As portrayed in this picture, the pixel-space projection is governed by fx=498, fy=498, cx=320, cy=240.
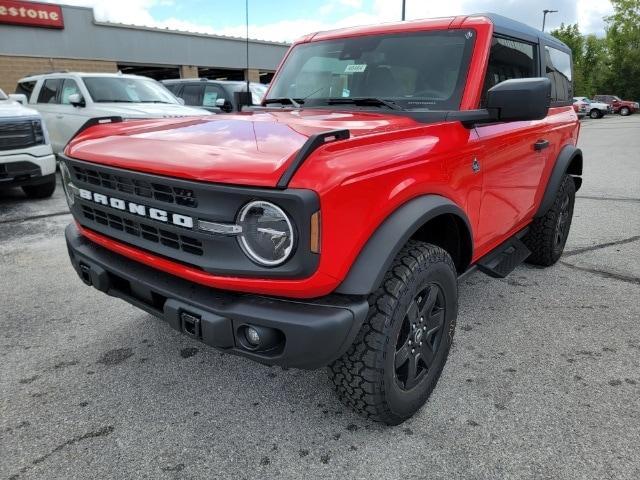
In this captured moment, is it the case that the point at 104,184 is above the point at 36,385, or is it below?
above

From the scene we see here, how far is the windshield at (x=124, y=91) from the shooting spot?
818cm

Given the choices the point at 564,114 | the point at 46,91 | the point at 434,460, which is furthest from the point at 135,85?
the point at 434,460

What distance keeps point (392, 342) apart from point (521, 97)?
1.30 meters

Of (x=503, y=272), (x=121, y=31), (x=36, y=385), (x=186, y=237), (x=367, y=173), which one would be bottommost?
(x=36, y=385)

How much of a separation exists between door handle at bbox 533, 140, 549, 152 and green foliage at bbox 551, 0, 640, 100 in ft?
186

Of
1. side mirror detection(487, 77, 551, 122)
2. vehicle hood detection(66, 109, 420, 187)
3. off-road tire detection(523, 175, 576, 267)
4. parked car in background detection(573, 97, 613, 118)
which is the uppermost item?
side mirror detection(487, 77, 551, 122)

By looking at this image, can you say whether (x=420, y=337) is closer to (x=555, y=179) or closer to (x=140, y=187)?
(x=140, y=187)

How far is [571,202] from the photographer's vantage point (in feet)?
14.4

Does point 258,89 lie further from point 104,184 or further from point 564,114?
point 104,184

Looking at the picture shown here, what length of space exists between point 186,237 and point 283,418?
0.99 m

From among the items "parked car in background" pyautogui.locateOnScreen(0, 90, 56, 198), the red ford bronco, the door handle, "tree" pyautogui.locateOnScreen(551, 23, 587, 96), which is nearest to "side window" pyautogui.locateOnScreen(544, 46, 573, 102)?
the door handle

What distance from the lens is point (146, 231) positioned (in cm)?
213

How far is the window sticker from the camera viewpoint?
3.02 metres

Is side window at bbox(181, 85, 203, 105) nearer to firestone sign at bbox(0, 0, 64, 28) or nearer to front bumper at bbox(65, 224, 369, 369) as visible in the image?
front bumper at bbox(65, 224, 369, 369)
